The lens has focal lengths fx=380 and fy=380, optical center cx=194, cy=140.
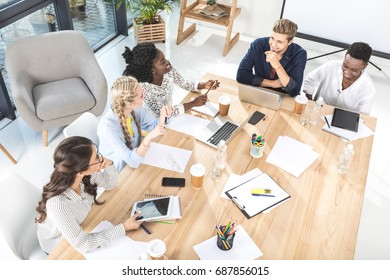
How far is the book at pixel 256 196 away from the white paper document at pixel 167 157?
0.35 meters

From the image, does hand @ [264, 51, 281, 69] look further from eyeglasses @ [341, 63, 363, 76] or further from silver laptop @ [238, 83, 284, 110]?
eyeglasses @ [341, 63, 363, 76]

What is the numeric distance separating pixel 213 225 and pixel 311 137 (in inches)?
39.1

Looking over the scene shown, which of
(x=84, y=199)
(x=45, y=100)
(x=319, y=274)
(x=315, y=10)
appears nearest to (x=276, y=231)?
(x=319, y=274)

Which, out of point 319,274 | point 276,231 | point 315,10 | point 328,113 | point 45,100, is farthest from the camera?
point 315,10

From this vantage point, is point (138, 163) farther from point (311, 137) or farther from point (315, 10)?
point (315, 10)

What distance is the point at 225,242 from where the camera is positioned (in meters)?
1.81

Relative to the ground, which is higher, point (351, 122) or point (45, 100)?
point (351, 122)

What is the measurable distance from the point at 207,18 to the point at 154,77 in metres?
2.20

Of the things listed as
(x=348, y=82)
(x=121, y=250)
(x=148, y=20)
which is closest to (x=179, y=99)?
(x=148, y=20)

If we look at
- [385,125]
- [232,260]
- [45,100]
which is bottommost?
[385,125]

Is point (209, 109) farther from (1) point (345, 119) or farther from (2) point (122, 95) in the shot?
(1) point (345, 119)

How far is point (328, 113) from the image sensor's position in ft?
8.88

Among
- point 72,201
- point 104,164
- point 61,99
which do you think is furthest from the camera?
point 61,99

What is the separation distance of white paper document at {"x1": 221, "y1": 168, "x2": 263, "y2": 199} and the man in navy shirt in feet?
3.18
